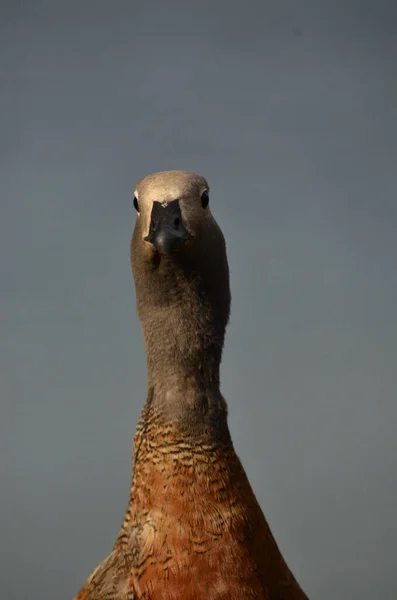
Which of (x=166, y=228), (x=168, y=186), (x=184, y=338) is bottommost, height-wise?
(x=184, y=338)

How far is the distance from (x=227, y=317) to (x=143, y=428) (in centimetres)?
42

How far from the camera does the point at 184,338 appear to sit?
231 centimetres

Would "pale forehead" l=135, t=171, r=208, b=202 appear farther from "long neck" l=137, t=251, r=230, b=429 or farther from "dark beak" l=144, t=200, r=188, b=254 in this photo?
"long neck" l=137, t=251, r=230, b=429

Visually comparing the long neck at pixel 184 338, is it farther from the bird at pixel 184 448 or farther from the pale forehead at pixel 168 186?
the pale forehead at pixel 168 186

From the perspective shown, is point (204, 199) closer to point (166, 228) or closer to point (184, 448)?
point (166, 228)

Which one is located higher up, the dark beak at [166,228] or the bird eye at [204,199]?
the bird eye at [204,199]

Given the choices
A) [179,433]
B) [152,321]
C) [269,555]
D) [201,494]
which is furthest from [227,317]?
[269,555]

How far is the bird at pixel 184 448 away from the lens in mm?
2098

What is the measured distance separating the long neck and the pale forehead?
182 mm

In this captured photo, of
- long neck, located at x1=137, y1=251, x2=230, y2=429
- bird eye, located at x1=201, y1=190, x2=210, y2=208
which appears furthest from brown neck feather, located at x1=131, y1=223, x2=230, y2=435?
bird eye, located at x1=201, y1=190, x2=210, y2=208

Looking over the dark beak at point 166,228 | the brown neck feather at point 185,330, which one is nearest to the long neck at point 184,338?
the brown neck feather at point 185,330

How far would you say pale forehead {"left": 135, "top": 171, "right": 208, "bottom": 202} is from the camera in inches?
86.8

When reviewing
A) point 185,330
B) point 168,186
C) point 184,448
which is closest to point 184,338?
point 185,330

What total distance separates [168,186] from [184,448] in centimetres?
73
